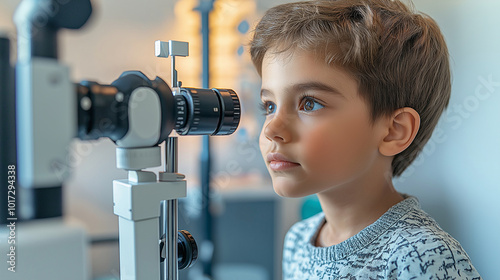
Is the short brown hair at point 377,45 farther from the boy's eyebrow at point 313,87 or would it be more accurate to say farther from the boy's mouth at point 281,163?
the boy's mouth at point 281,163

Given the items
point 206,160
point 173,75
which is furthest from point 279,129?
point 206,160

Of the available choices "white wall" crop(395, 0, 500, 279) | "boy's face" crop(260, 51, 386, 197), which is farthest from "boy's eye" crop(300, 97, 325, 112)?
"white wall" crop(395, 0, 500, 279)

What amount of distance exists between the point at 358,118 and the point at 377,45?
0.12 m

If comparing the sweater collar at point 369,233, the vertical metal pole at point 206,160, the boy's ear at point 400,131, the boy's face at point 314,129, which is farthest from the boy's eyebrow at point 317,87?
the vertical metal pole at point 206,160

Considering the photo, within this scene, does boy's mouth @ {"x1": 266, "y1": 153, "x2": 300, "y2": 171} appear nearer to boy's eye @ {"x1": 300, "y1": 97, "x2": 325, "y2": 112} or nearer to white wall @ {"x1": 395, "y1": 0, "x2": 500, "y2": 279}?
boy's eye @ {"x1": 300, "y1": 97, "x2": 325, "y2": 112}

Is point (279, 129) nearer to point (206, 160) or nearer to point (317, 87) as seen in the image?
point (317, 87)

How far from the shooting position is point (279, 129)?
2.22ft

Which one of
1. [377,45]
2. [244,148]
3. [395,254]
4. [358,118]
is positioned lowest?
[395,254]

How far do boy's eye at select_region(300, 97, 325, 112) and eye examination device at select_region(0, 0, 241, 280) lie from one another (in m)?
0.14

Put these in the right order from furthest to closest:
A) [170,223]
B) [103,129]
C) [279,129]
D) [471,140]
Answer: [471,140] < [279,129] < [170,223] < [103,129]

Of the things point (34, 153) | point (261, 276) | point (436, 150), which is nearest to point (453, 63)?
point (436, 150)

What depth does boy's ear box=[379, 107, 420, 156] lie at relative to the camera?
0.73m

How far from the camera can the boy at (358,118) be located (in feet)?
2.22

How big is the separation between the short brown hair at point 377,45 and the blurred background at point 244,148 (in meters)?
0.17
